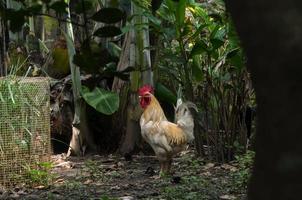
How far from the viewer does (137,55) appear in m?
8.34

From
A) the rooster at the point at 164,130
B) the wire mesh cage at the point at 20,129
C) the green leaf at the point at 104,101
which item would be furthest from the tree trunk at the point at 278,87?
the green leaf at the point at 104,101

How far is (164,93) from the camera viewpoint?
878 cm

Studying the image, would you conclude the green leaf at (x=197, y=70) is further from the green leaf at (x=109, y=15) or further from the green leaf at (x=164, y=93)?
the green leaf at (x=109, y=15)

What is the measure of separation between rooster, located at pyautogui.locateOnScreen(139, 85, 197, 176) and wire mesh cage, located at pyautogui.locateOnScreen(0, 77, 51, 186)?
1204 millimetres

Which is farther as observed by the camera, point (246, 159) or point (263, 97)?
point (246, 159)

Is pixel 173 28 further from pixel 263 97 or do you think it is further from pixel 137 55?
pixel 263 97

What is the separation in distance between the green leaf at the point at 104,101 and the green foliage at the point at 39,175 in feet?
5.67

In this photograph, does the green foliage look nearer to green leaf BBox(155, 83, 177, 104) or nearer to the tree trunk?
green leaf BBox(155, 83, 177, 104)

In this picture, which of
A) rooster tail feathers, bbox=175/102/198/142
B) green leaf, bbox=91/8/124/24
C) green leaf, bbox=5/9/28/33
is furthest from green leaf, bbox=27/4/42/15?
rooster tail feathers, bbox=175/102/198/142

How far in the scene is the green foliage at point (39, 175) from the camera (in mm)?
6590

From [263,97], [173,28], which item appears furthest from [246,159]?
[263,97]

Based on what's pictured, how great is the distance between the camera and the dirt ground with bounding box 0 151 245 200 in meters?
5.87

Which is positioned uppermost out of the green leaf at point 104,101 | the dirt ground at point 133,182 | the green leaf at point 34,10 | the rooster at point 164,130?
the green leaf at point 34,10

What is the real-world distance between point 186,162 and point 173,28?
179cm
